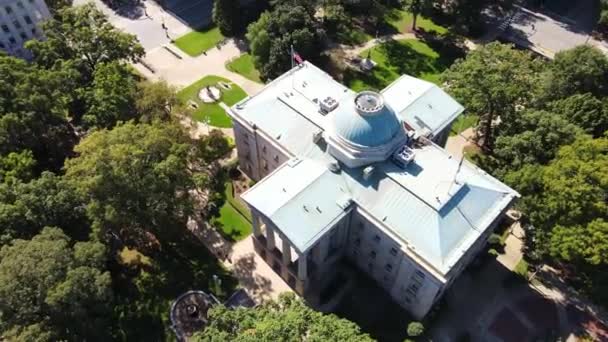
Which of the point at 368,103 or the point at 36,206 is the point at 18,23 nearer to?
the point at 36,206

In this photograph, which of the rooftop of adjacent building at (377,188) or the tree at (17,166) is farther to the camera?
the tree at (17,166)

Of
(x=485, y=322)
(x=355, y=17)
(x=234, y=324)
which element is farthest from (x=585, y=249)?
(x=355, y=17)

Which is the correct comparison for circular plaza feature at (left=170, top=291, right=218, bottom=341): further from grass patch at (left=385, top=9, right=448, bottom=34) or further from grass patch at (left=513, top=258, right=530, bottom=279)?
grass patch at (left=385, top=9, right=448, bottom=34)

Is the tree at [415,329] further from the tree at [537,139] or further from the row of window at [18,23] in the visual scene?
the row of window at [18,23]

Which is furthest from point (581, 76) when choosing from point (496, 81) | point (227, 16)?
point (227, 16)

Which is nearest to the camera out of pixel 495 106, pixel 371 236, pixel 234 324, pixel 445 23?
pixel 234 324

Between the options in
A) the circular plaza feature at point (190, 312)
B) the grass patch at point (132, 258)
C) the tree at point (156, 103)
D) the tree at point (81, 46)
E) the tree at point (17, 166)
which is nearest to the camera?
the circular plaza feature at point (190, 312)

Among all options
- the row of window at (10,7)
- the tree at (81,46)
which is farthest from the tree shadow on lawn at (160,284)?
the row of window at (10,7)

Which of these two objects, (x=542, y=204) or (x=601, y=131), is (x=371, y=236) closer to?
(x=542, y=204)
